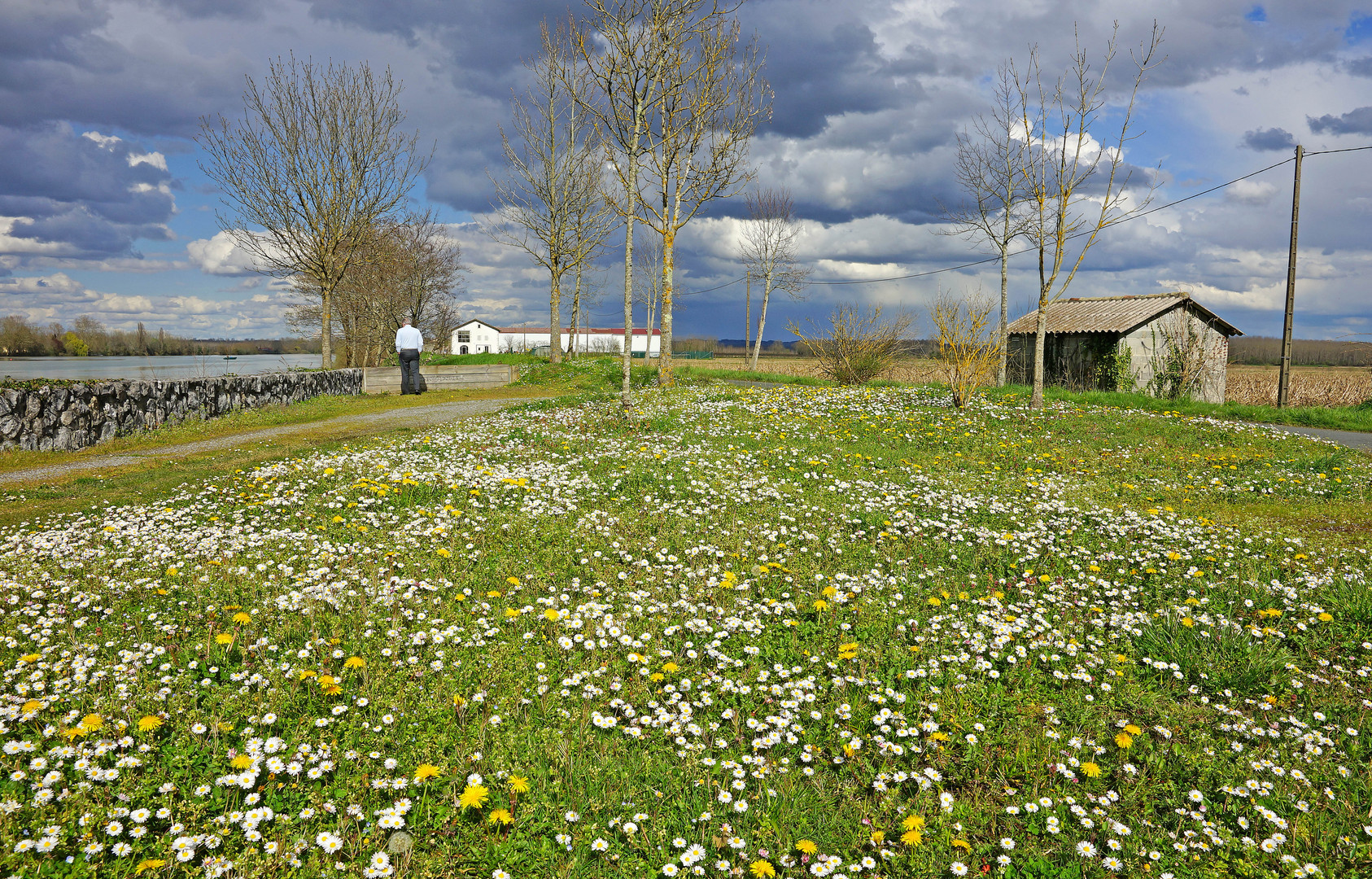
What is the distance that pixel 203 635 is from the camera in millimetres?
4789

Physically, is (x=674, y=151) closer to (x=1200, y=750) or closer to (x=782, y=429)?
(x=782, y=429)

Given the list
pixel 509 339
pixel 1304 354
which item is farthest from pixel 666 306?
pixel 509 339

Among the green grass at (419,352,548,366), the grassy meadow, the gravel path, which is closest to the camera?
the grassy meadow

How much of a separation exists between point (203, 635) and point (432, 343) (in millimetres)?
73045

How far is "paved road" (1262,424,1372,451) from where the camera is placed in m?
14.6

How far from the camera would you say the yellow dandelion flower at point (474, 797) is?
326cm

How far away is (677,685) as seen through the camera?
15.0ft

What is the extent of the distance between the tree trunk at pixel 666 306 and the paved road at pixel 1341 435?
52.8 feet

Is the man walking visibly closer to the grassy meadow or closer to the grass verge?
the grass verge

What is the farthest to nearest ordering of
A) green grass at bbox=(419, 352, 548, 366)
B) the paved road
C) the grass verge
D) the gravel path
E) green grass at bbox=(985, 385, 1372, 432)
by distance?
green grass at bbox=(419, 352, 548, 366) → green grass at bbox=(985, 385, 1372, 432) → the paved road → the grass verge → the gravel path

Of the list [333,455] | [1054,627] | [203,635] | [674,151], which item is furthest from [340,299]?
[1054,627]

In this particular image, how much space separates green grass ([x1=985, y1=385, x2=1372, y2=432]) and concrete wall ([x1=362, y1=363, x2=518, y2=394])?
17898 mm

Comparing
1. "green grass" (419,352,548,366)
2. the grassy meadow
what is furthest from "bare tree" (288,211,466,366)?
the grassy meadow

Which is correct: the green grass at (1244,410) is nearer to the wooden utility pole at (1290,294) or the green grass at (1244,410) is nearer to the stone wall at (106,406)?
the wooden utility pole at (1290,294)
